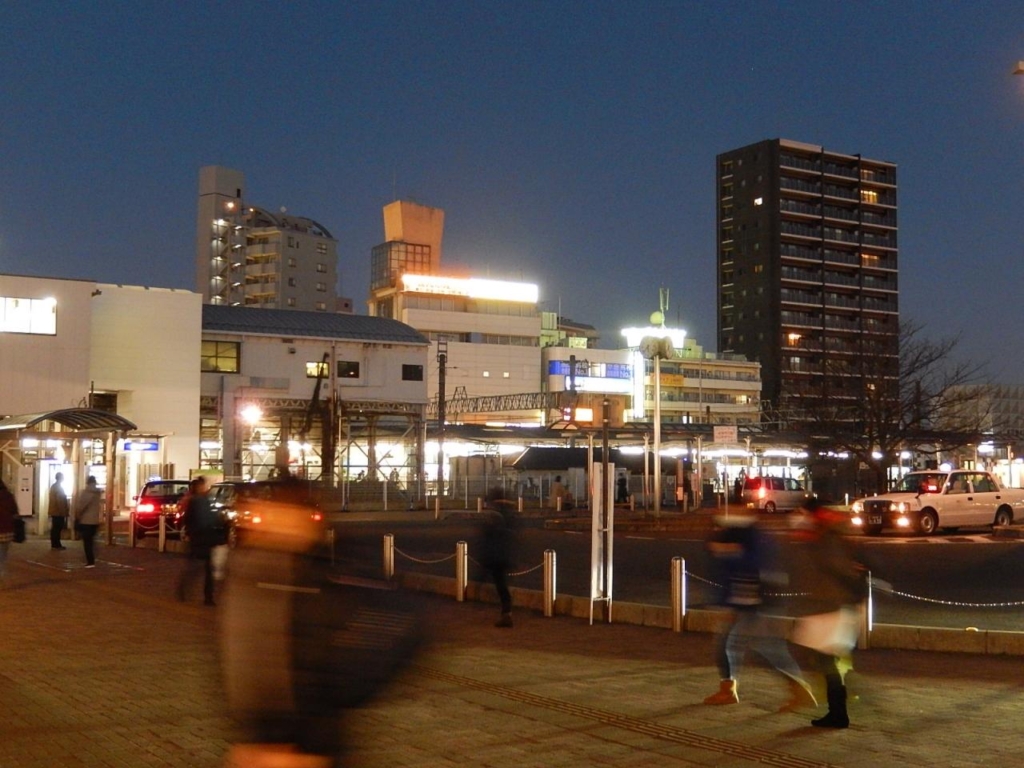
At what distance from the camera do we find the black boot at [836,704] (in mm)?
8688

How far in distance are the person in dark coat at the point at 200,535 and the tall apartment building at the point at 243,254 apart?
8367cm

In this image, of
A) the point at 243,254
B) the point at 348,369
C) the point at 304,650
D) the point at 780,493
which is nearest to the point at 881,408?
the point at 780,493

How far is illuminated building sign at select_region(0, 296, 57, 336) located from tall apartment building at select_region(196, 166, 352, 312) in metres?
56.1

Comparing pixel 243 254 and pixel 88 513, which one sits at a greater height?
pixel 243 254

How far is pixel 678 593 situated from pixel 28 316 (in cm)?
3535

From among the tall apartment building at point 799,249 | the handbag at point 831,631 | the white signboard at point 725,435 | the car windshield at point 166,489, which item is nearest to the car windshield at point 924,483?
the white signboard at point 725,435

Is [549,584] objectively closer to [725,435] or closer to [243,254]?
[725,435]

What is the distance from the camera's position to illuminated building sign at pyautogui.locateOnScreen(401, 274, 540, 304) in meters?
94.2

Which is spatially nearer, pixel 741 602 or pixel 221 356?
pixel 741 602

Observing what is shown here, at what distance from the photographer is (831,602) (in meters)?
8.56

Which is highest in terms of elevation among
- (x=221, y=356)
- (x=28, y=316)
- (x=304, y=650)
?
(x=28, y=316)

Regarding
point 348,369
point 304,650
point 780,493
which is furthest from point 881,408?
point 304,650

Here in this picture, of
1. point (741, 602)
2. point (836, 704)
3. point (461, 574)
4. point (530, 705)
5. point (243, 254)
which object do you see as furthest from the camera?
point (243, 254)

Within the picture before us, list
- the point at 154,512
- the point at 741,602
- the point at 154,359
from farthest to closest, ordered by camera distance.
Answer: the point at 154,359
the point at 154,512
the point at 741,602
